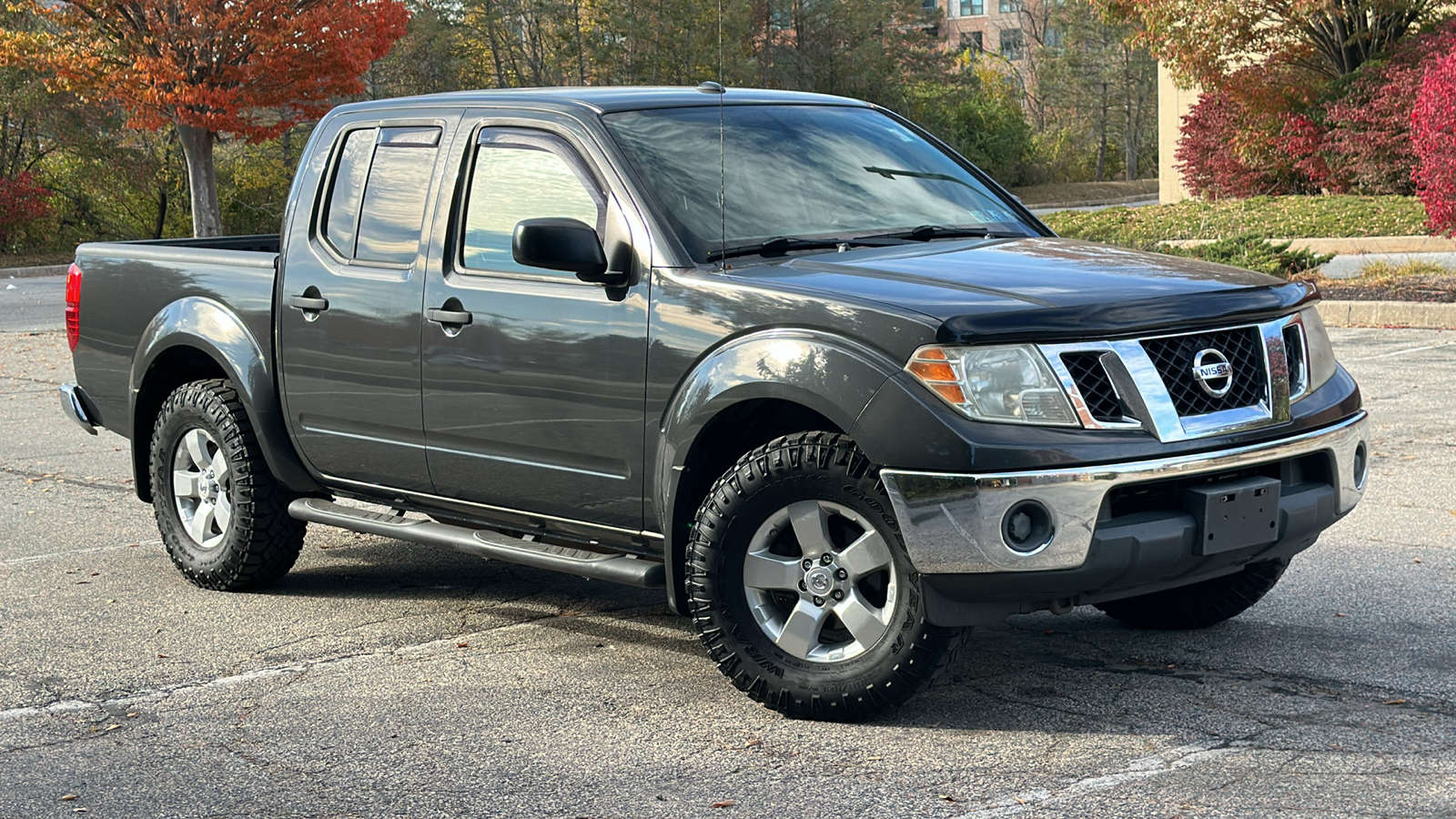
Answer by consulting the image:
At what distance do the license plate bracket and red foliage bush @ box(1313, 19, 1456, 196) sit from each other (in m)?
24.3

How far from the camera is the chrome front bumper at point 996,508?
4316mm

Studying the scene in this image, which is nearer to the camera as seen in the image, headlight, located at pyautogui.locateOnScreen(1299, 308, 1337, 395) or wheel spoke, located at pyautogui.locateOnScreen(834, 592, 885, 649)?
wheel spoke, located at pyautogui.locateOnScreen(834, 592, 885, 649)

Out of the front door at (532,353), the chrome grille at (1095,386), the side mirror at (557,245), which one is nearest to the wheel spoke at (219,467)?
the front door at (532,353)

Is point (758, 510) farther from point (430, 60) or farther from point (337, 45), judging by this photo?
point (430, 60)

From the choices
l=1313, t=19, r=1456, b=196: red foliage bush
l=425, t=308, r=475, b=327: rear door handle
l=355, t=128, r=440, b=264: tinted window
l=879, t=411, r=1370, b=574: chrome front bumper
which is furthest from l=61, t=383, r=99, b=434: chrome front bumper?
l=1313, t=19, r=1456, b=196: red foliage bush

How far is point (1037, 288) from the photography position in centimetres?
464

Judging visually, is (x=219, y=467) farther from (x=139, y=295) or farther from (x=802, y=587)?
(x=802, y=587)

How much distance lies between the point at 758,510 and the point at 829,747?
70cm

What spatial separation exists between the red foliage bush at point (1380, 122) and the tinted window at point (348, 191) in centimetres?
2392

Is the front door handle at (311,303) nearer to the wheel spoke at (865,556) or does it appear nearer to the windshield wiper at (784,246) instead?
the windshield wiper at (784,246)

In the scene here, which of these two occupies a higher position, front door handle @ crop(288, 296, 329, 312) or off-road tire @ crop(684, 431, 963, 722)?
front door handle @ crop(288, 296, 329, 312)

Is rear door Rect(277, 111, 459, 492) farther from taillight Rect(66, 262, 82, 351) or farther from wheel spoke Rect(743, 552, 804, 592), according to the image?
taillight Rect(66, 262, 82, 351)

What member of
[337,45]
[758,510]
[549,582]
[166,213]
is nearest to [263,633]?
[549,582]

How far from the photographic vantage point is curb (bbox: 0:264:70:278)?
32.3 meters
